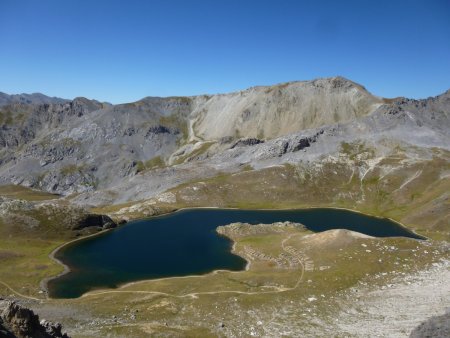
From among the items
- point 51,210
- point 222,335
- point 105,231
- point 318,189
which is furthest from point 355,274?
point 318,189

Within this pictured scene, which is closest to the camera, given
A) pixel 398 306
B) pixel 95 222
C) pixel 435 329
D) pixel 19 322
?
pixel 19 322

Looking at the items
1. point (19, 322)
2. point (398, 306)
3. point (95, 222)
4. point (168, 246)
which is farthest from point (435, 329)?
point (95, 222)

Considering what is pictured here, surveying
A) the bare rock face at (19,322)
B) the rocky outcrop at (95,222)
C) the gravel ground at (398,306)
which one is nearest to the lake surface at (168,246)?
the rocky outcrop at (95,222)

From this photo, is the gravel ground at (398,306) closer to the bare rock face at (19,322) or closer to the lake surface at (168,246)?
the bare rock face at (19,322)

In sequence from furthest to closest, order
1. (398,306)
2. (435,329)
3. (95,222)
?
(95,222)
(398,306)
(435,329)

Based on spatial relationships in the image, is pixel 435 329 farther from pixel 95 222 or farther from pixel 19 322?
pixel 95 222
